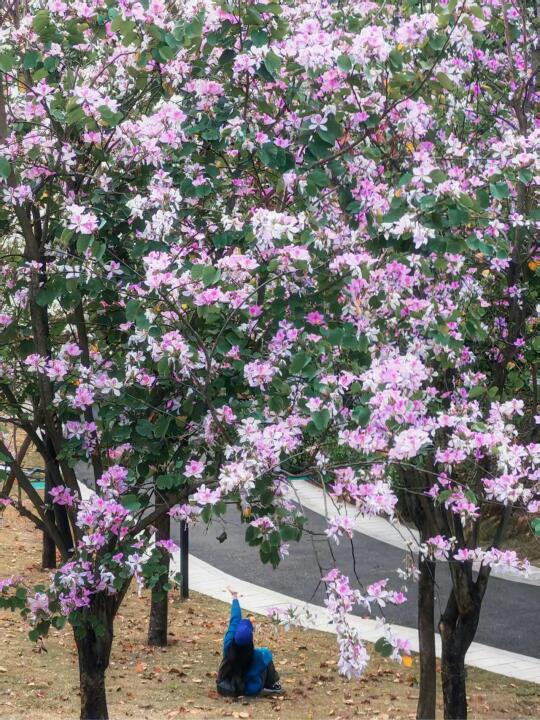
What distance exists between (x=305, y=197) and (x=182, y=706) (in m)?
5.46

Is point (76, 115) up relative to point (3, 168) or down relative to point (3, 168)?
up

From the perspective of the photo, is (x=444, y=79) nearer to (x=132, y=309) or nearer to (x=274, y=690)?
(x=132, y=309)

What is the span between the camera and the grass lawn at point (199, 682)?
808 centimetres

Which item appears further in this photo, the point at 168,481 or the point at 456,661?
the point at 456,661

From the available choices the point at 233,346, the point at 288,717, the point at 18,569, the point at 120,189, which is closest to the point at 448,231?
the point at 233,346

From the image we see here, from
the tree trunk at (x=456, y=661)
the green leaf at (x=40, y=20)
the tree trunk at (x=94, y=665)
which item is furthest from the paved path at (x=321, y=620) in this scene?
the green leaf at (x=40, y=20)

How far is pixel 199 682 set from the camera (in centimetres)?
912

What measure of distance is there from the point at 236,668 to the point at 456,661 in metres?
2.30

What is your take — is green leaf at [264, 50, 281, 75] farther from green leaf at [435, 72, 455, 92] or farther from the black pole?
the black pole

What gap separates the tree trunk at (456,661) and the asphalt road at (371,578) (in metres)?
3.26

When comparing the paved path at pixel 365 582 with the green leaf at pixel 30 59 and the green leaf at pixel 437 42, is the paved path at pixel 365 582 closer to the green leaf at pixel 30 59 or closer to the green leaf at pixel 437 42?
the green leaf at pixel 437 42

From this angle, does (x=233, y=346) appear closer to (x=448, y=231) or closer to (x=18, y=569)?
(x=448, y=231)

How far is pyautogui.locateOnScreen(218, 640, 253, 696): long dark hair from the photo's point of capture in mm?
8617

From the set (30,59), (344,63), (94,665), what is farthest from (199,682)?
(344,63)
